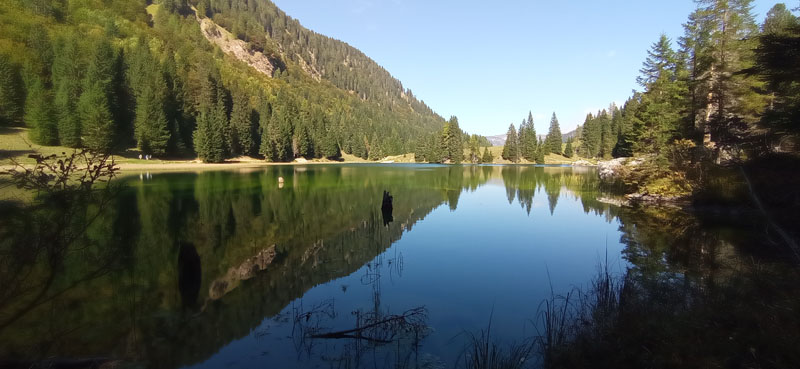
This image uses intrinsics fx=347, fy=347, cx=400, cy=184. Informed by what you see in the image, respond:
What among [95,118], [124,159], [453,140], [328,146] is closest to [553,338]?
[124,159]

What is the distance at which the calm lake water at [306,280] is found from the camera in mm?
6488

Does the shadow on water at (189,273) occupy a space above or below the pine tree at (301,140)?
below

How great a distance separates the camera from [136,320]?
760cm

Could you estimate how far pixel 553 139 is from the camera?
13325 cm

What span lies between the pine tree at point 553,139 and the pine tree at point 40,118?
133 m

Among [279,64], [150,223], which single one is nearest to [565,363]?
[150,223]

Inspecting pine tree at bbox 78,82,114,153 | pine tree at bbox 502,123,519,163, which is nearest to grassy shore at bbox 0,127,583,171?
pine tree at bbox 78,82,114,153

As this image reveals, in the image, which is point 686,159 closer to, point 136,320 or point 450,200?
point 450,200

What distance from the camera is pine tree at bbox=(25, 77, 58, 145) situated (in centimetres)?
5272

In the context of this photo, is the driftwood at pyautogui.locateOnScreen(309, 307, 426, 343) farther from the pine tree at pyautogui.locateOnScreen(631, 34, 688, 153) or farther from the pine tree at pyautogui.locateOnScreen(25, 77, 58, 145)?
the pine tree at pyautogui.locateOnScreen(25, 77, 58, 145)

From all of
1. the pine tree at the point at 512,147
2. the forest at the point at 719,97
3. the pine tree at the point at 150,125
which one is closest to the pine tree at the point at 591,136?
the pine tree at the point at 512,147

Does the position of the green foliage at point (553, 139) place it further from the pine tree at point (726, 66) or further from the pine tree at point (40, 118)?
the pine tree at point (40, 118)

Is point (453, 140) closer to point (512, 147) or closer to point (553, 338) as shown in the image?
point (512, 147)

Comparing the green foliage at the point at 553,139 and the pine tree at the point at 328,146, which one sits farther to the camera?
the green foliage at the point at 553,139
